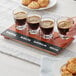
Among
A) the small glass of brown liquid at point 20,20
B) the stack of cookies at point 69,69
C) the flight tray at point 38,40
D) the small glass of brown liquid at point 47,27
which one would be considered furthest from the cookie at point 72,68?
the small glass of brown liquid at point 20,20

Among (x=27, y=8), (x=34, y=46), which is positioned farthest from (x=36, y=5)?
(x=34, y=46)

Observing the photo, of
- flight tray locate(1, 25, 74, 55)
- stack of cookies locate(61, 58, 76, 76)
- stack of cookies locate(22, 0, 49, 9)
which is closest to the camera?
stack of cookies locate(61, 58, 76, 76)

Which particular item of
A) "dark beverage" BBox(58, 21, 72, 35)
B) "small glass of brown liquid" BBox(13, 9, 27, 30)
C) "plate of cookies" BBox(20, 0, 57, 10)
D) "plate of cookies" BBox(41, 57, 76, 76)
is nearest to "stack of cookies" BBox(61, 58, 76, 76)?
"plate of cookies" BBox(41, 57, 76, 76)

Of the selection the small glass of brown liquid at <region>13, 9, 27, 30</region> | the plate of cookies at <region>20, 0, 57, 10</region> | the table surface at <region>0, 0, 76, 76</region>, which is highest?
the plate of cookies at <region>20, 0, 57, 10</region>

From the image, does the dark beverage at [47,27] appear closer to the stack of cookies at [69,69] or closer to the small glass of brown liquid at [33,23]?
the small glass of brown liquid at [33,23]

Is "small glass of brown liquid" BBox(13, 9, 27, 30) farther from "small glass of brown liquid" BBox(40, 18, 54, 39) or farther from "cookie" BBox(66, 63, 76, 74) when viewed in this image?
"cookie" BBox(66, 63, 76, 74)

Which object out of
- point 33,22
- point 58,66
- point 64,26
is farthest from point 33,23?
point 58,66

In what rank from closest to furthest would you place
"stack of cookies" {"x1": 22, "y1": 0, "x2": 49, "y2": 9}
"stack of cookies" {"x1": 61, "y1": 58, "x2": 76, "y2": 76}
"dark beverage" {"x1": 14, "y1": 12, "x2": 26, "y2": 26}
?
1. "stack of cookies" {"x1": 61, "y1": 58, "x2": 76, "y2": 76}
2. "dark beverage" {"x1": 14, "y1": 12, "x2": 26, "y2": 26}
3. "stack of cookies" {"x1": 22, "y1": 0, "x2": 49, "y2": 9}

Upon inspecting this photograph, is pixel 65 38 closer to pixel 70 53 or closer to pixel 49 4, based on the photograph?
pixel 70 53
